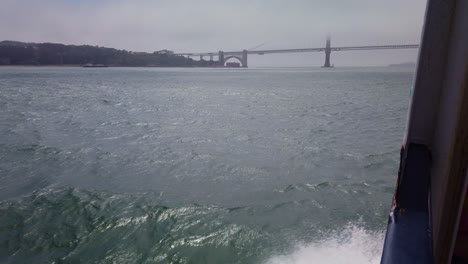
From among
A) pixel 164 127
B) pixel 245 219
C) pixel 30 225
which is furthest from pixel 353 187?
pixel 164 127

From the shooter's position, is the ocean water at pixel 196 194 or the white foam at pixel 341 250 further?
the ocean water at pixel 196 194

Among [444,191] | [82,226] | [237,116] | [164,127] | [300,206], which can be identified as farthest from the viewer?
[237,116]

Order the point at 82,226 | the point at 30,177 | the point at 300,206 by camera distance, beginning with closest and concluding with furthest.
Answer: the point at 82,226 → the point at 300,206 → the point at 30,177

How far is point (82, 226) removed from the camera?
165 inches

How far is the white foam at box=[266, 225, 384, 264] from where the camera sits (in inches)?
139

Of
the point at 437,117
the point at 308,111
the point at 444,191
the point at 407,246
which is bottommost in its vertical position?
the point at 308,111

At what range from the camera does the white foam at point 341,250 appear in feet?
11.5

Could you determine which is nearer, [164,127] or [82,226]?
[82,226]

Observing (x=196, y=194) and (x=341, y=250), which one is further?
(x=196, y=194)

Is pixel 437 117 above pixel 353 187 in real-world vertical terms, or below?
above

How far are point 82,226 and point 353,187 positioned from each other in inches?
156

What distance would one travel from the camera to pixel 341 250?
12.1 ft

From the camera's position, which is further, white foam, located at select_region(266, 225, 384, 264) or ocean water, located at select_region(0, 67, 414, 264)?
ocean water, located at select_region(0, 67, 414, 264)

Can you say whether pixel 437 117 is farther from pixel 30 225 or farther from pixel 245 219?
pixel 30 225
